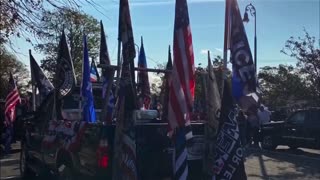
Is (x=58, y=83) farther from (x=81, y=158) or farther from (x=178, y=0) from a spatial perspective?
(x=178, y=0)

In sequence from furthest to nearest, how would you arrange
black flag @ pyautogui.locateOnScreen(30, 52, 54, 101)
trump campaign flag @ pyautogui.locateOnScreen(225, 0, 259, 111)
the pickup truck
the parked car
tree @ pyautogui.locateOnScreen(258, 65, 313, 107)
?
tree @ pyautogui.locateOnScreen(258, 65, 313, 107) → the parked car → black flag @ pyautogui.locateOnScreen(30, 52, 54, 101) → trump campaign flag @ pyautogui.locateOnScreen(225, 0, 259, 111) → the pickup truck

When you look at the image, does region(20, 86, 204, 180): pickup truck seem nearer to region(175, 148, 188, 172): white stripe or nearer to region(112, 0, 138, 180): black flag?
region(112, 0, 138, 180): black flag

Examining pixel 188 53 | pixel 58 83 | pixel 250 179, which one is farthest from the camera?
pixel 250 179

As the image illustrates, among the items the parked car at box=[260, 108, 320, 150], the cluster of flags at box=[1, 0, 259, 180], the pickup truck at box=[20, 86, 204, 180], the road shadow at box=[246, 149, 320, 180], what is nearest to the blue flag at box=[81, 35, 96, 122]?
the pickup truck at box=[20, 86, 204, 180]

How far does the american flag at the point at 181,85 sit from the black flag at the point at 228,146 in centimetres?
56

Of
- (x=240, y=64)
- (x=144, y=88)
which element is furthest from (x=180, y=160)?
(x=144, y=88)

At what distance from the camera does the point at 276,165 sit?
15.0m

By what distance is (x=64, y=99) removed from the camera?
377 inches

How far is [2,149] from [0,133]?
33.7 inches

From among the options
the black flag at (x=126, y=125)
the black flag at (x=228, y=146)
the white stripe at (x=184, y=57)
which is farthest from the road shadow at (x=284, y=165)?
the black flag at (x=126, y=125)

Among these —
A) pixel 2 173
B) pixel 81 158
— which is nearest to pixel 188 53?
pixel 81 158

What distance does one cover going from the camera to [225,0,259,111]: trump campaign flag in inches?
293

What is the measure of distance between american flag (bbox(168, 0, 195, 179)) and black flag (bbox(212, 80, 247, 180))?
1.84ft

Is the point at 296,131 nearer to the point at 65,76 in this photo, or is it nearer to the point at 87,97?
the point at 87,97
